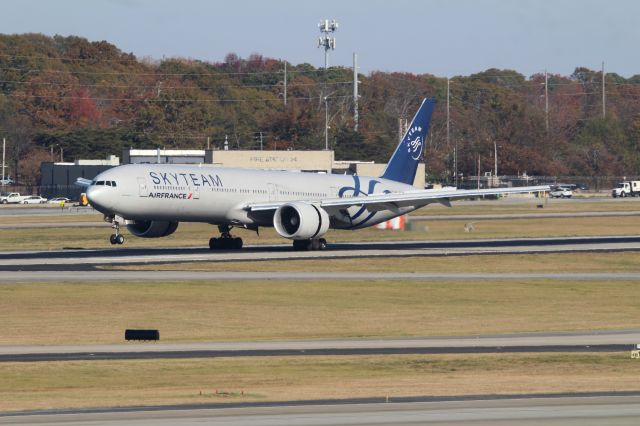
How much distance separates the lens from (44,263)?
61.2m

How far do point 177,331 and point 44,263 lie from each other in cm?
2384

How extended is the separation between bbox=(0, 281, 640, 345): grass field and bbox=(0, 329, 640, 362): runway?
163 cm

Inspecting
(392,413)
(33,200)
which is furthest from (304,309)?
(33,200)

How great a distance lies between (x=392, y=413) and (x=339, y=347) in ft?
36.4

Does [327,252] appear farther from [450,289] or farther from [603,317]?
[603,317]

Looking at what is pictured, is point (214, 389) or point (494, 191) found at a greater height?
point (494, 191)

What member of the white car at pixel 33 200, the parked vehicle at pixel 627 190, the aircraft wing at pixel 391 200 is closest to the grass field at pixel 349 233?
the aircraft wing at pixel 391 200

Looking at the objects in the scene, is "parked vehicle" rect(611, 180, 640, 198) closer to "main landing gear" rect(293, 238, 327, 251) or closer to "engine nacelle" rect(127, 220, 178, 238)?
"main landing gear" rect(293, 238, 327, 251)

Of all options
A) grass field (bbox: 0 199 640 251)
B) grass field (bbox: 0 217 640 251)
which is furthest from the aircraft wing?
grass field (bbox: 0 199 640 251)

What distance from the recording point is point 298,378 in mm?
29094

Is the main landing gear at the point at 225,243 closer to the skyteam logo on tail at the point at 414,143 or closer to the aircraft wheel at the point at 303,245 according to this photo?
the aircraft wheel at the point at 303,245

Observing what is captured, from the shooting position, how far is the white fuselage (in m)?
66.1

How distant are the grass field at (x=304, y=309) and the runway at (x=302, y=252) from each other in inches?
457

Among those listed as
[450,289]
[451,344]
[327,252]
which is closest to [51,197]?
[327,252]
